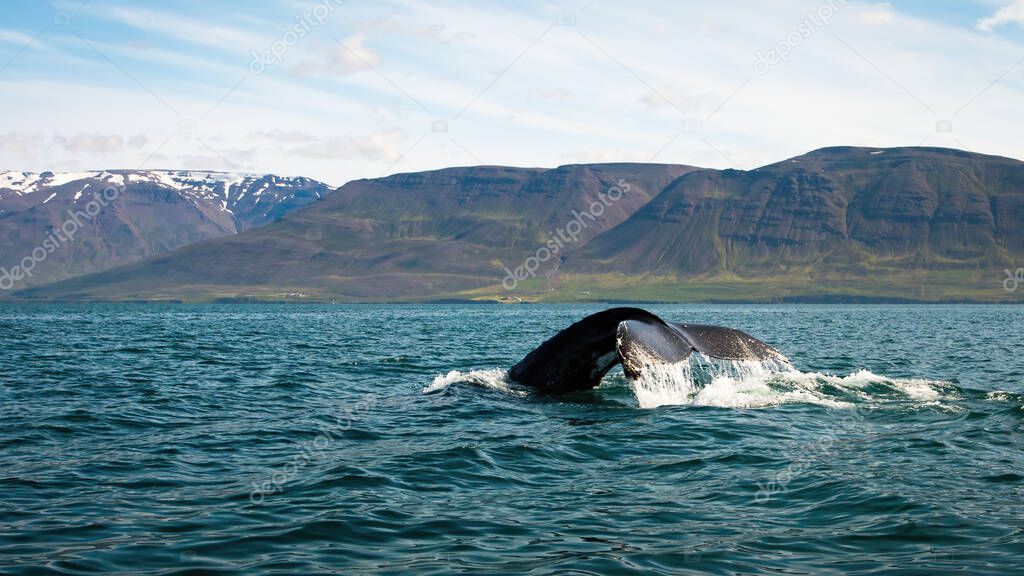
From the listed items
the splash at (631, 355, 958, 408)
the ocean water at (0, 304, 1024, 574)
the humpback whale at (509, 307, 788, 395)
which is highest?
the humpback whale at (509, 307, 788, 395)

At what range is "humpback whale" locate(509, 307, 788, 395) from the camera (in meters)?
11.7

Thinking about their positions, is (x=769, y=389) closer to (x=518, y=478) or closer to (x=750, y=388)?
(x=750, y=388)

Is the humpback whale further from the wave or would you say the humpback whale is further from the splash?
the splash

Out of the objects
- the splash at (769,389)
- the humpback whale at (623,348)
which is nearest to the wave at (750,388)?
the splash at (769,389)

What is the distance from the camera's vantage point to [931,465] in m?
10.2

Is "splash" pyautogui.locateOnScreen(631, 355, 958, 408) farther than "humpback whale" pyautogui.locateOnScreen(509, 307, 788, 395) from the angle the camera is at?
Yes

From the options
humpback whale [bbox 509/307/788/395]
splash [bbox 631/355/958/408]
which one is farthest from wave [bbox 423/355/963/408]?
humpback whale [bbox 509/307/788/395]

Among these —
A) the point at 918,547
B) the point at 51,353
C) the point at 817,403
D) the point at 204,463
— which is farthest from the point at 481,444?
the point at 51,353

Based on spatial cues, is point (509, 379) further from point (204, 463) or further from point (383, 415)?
point (204, 463)

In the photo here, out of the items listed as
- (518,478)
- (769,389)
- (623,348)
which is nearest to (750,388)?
(769,389)

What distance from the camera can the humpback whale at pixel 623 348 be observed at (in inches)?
459

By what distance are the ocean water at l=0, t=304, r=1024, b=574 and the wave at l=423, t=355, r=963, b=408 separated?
76mm

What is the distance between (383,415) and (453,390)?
2.76 metres

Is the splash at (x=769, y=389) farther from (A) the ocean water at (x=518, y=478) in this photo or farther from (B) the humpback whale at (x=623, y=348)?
(B) the humpback whale at (x=623, y=348)
